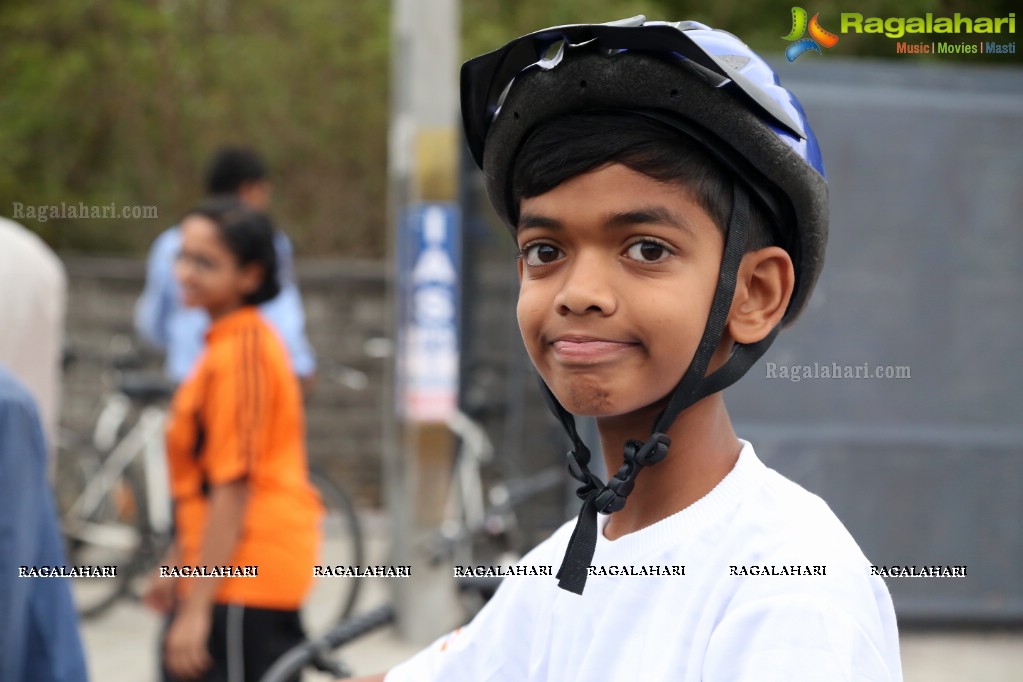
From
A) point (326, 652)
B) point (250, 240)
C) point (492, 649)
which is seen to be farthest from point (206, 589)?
point (492, 649)

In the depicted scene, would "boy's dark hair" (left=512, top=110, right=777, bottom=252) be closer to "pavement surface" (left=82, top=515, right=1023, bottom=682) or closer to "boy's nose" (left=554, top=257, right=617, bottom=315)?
"boy's nose" (left=554, top=257, right=617, bottom=315)

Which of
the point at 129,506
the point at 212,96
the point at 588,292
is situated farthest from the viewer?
the point at 212,96

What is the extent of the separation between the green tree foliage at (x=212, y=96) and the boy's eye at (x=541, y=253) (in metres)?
8.12

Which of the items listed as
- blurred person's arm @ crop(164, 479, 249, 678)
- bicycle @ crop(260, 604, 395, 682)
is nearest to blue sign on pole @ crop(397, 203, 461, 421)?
blurred person's arm @ crop(164, 479, 249, 678)

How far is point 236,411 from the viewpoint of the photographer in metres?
3.34

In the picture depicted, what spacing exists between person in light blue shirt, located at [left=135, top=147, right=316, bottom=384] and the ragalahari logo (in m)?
3.32

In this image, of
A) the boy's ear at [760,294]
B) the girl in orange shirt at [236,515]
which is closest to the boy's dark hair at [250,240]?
the girl in orange shirt at [236,515]

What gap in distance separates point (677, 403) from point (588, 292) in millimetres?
175

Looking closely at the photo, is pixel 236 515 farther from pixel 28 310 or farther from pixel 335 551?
pixel 335 551

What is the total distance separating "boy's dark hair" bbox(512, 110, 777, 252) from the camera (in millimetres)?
1372

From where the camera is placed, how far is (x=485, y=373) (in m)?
6.92

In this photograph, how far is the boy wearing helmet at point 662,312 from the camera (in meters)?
1.29

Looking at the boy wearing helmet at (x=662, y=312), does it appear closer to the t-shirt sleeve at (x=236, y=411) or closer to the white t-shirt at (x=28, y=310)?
the t-shirt sleeve at (x=236, y=411)

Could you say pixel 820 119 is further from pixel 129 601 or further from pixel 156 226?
pixel 156 226
